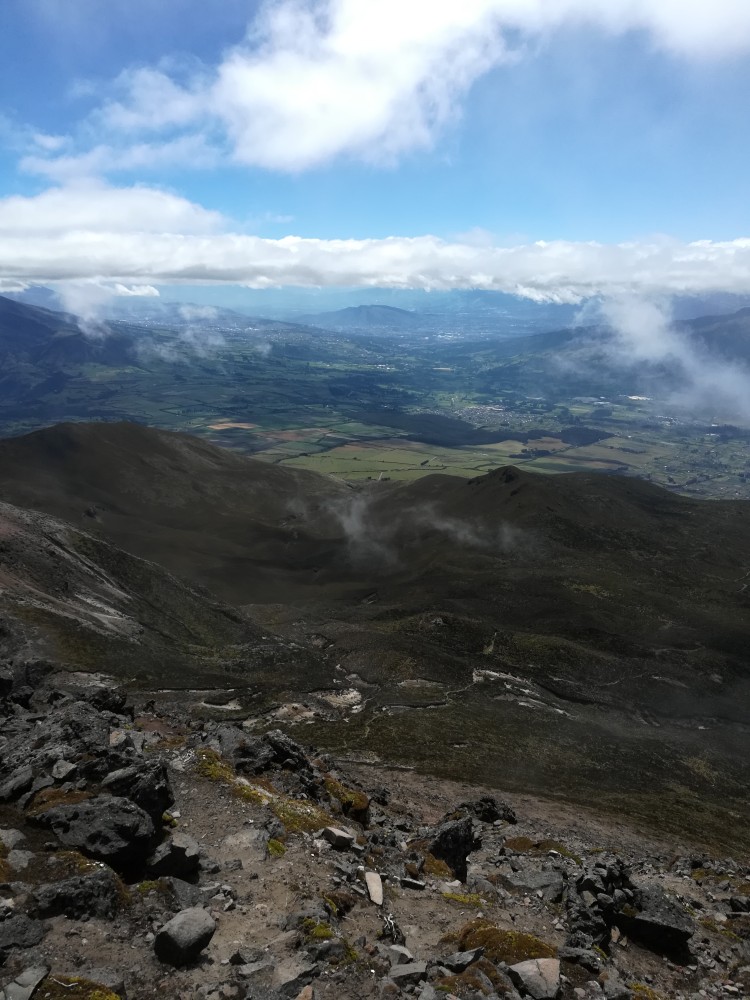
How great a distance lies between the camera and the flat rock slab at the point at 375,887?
23469 mm

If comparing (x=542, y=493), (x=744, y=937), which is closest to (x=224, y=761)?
(x=744, y=937)

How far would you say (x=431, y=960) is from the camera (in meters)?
19.6

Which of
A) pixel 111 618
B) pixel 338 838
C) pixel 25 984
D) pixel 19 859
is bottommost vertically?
pixel 111 618

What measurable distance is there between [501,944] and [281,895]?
7921mm

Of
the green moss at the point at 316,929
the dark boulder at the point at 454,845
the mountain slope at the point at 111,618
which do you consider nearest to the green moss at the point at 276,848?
the green moss at the point at 316,929

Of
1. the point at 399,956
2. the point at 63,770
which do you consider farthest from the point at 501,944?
the point at 63,770

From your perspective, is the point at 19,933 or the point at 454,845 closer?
the point at 19,933

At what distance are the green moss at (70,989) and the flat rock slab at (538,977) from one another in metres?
11.8

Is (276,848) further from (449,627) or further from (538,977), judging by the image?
(449,627)

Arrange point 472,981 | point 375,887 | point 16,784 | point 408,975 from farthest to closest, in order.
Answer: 1. point 16,784
2. point 375,887
3. point 472,981
4. point 408,975

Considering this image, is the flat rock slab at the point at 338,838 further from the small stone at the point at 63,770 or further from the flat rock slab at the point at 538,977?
the small stone at the point at 63,770

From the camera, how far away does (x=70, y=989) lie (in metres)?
15.1

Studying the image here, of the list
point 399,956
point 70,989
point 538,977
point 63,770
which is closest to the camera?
point 70,989

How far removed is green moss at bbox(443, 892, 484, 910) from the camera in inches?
1030
